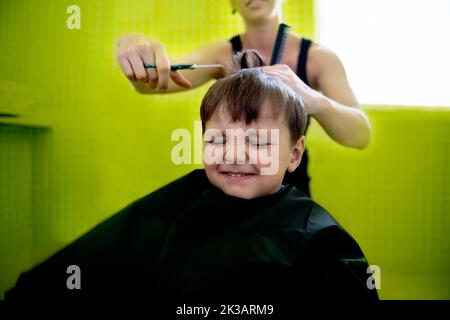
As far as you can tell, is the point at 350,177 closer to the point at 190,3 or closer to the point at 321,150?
the point at 321,150

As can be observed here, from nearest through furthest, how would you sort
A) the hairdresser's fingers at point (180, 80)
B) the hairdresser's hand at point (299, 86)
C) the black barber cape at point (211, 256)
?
the black barber cape at point (211, 256)
the hairdresser's hand at point (299, 86)
the hairdresser's fingers at point (180, 80)

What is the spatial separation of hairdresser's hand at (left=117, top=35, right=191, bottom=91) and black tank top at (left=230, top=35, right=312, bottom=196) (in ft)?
0.71

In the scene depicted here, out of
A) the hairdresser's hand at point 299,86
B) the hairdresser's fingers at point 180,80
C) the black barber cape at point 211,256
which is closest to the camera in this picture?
the black barber cape at point 211,256

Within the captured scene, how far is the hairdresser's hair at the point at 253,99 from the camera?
99 cm

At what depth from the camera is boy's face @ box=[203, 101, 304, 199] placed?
98 cm

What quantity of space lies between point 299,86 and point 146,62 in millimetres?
402

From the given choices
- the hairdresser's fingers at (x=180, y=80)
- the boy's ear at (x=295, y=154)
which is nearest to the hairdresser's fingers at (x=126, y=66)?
the hairdresser's fingers at (x=180, y=80)

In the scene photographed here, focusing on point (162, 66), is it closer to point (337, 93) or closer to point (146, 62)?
point (146, 62)

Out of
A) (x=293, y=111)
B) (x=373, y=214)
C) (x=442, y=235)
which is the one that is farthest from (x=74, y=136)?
(x=442, y=235)

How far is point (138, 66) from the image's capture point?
114 centimetres

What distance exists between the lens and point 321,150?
51.7 inches

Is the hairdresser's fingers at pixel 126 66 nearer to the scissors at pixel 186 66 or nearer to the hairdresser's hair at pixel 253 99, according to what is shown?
the scissors at pixel 186 66

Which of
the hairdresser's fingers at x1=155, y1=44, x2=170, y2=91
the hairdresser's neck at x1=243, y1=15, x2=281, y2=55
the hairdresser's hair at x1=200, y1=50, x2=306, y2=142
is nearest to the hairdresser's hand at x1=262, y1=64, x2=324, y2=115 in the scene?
the hairdresser's hair at x1=200, y1=50, x2=306, y2=142
